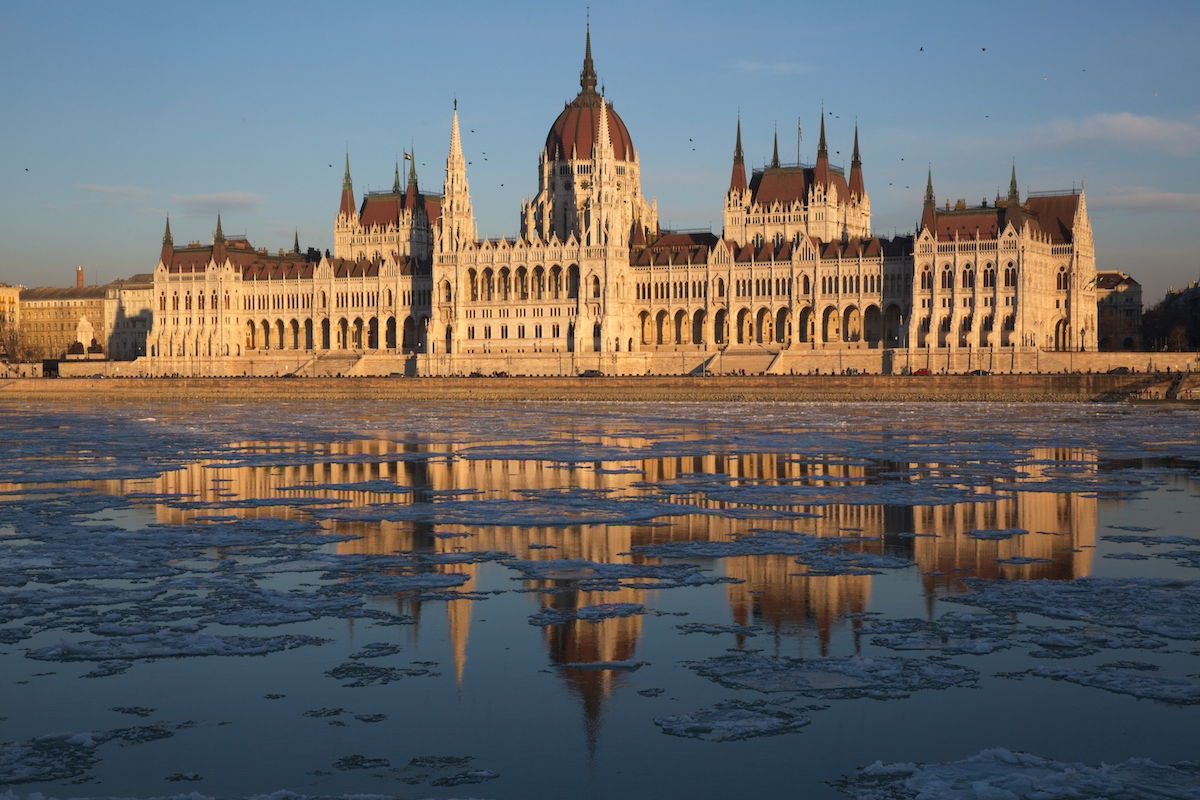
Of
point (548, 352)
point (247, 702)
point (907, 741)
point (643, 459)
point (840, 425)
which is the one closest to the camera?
point (907, 741)

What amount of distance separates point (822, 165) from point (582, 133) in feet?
81.7

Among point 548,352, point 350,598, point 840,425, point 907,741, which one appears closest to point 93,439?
point 840,425

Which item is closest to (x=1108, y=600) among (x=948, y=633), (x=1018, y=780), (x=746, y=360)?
(x=948, y=633)

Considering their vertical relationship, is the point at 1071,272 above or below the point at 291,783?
above

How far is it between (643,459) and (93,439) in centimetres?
Result: 2371

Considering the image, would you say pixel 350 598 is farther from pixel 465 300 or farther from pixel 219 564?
pixel 465 300

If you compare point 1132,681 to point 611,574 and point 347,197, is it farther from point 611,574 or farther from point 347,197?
point 347,197

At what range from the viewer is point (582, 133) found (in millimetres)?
144250

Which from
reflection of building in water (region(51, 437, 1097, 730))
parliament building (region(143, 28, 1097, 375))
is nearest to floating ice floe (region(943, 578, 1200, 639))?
reflection of building in water (region(51, 437, 1097, 730))

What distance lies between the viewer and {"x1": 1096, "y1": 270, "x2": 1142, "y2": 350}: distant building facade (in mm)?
147125

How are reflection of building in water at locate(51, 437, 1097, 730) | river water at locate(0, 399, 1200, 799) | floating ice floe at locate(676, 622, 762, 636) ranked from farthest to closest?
reflection of building in water at locate(51, 437, 1097, 730) < floating ice floe at locate(676, 622, 762, 636) < river water at locate(0, 399, 1200, 799)

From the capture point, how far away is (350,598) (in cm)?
1925

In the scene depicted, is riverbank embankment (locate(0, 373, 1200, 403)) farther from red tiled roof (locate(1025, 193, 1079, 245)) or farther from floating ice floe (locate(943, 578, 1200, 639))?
floating ice floe (locate(943, 578, 1200, 639))

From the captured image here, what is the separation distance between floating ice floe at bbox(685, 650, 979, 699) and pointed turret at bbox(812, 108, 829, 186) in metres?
122
